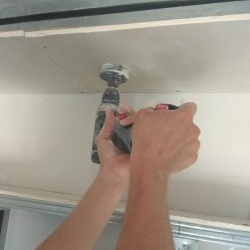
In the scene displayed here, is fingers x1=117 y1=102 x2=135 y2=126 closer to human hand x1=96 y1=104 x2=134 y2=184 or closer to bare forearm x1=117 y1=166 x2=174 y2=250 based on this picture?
human hand x1=96 y1=104 x2=134 y2=184

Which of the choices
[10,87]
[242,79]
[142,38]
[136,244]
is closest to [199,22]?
[142,38]

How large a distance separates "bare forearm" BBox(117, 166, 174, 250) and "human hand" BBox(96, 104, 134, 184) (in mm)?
187

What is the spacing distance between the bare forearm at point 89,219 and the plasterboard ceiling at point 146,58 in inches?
11.4

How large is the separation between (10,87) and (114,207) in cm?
64

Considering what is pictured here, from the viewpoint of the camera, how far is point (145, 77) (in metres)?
0.87

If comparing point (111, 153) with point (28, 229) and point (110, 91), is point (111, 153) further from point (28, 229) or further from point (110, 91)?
point (28, 229)

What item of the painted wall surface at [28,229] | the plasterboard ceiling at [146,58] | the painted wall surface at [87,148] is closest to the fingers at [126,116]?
the plasterboard ceiling at [146,58]

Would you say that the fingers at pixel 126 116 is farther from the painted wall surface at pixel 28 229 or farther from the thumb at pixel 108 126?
the painted wall surface at pixel 28 229

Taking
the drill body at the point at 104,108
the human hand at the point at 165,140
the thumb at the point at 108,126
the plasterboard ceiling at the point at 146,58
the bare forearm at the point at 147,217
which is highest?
the plasterboard ceiling at the point at 146,58

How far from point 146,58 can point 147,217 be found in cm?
40

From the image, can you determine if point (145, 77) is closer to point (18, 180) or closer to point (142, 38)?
point (142, 38)

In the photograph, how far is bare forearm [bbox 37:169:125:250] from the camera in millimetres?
618

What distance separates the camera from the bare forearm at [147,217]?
1.53 ft

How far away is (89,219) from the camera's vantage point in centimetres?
65
